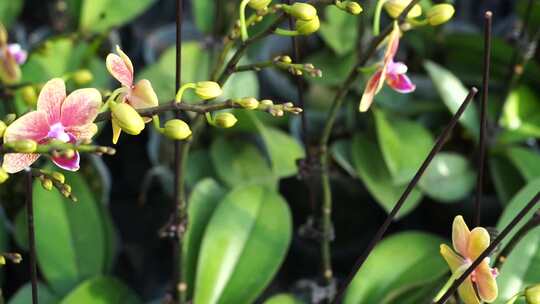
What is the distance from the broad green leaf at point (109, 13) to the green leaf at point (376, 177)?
1.22 feet

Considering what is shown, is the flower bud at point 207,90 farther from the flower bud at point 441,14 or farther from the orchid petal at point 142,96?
the flower bud at point 441,14

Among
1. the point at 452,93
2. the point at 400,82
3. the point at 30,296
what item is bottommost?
the point at 30,296

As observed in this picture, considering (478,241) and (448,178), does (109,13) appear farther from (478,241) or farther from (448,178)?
(478,241)

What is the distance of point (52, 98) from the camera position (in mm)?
484

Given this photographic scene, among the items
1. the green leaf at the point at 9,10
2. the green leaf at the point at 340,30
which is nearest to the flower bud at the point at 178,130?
the green leaf at the point at 340,30

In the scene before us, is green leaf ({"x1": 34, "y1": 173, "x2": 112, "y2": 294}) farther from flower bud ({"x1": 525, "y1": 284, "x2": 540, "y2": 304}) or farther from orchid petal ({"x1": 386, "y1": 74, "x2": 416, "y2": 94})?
flower bud ({"x1": 525, "y1": 284, "x2": 540, "y2": 304})

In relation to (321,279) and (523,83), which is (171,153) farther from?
(523,83)

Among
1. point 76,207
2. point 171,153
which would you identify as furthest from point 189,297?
point 171,153

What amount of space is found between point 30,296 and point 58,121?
14.8 inches

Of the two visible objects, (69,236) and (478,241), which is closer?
(478,241)

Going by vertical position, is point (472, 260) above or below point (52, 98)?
below

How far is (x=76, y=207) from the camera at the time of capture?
34.4 inches

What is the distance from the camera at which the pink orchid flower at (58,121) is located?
1.55 ft

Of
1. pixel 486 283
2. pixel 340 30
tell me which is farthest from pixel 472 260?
pixel 340 30
